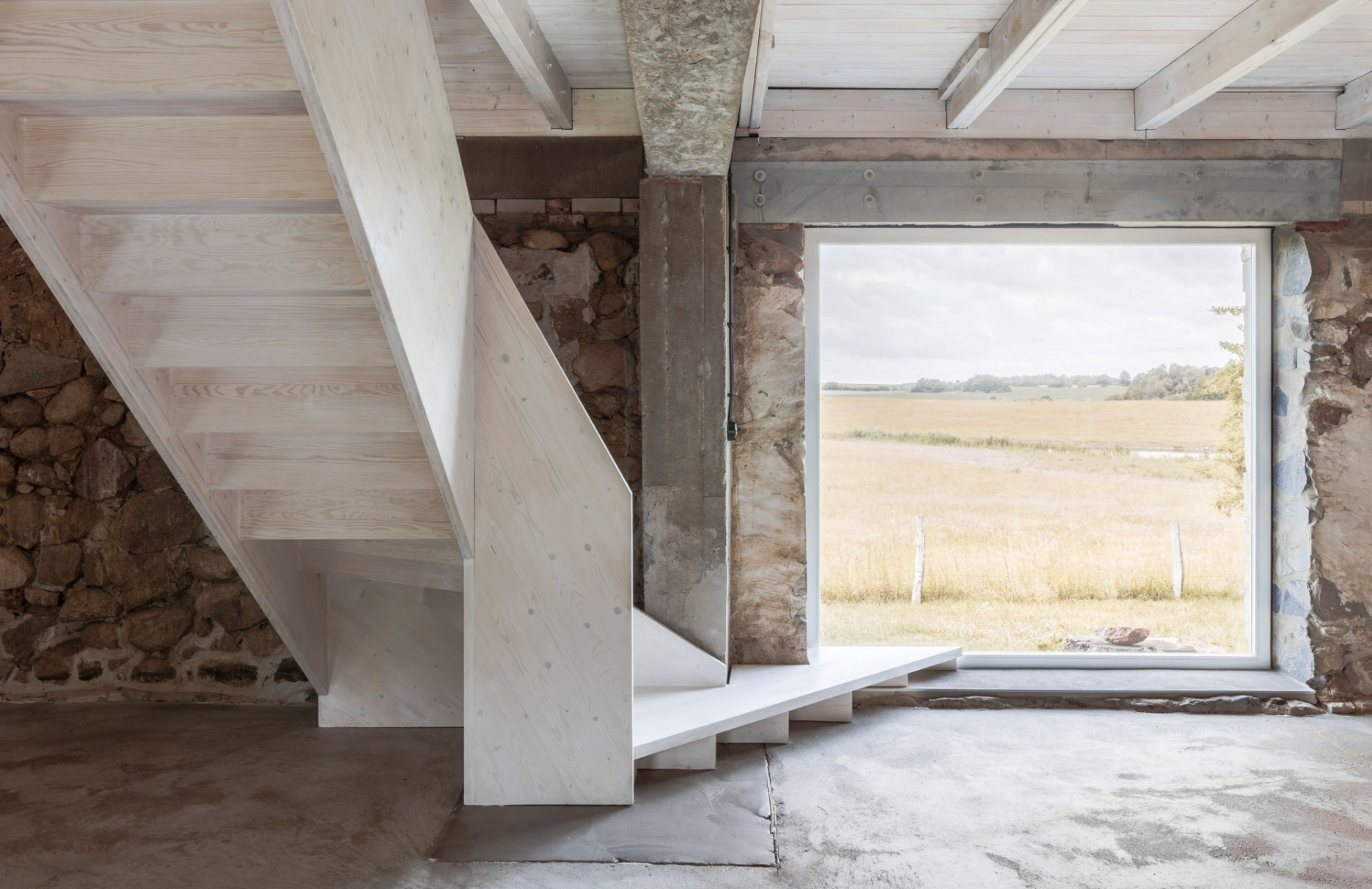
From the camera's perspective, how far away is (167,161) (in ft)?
6.19

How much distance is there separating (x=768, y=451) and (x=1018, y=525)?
112cm

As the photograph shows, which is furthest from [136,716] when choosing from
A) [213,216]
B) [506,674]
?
[213,216]

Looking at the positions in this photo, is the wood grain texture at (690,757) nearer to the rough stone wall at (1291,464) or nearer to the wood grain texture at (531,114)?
the wood grain texture at (531,114)

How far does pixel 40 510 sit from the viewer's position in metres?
3.63

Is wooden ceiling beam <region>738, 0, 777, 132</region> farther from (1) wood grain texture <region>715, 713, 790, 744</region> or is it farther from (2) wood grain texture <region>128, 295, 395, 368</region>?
(1) wood grain texture <region>715, 713, 790, 744</region>

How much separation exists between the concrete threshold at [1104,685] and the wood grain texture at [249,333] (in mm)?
2356

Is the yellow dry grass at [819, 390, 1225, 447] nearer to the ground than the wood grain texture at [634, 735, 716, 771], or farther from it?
farther from it

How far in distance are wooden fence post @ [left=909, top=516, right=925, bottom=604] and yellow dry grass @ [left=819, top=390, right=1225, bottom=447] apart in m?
0.45

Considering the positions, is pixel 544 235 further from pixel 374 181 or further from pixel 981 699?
pixel 981 699

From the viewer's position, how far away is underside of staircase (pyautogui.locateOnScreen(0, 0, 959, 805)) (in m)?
1.72

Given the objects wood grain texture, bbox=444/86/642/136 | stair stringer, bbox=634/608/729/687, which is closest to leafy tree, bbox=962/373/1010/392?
stair stringer, bbox=634/608/729/687

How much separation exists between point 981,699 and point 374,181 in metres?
2.90

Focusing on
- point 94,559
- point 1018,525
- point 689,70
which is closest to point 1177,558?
point 1018,525

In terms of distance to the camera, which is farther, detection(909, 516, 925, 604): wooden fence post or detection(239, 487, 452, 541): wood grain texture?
detection(909, 516, 925, 604): wooden fence post
